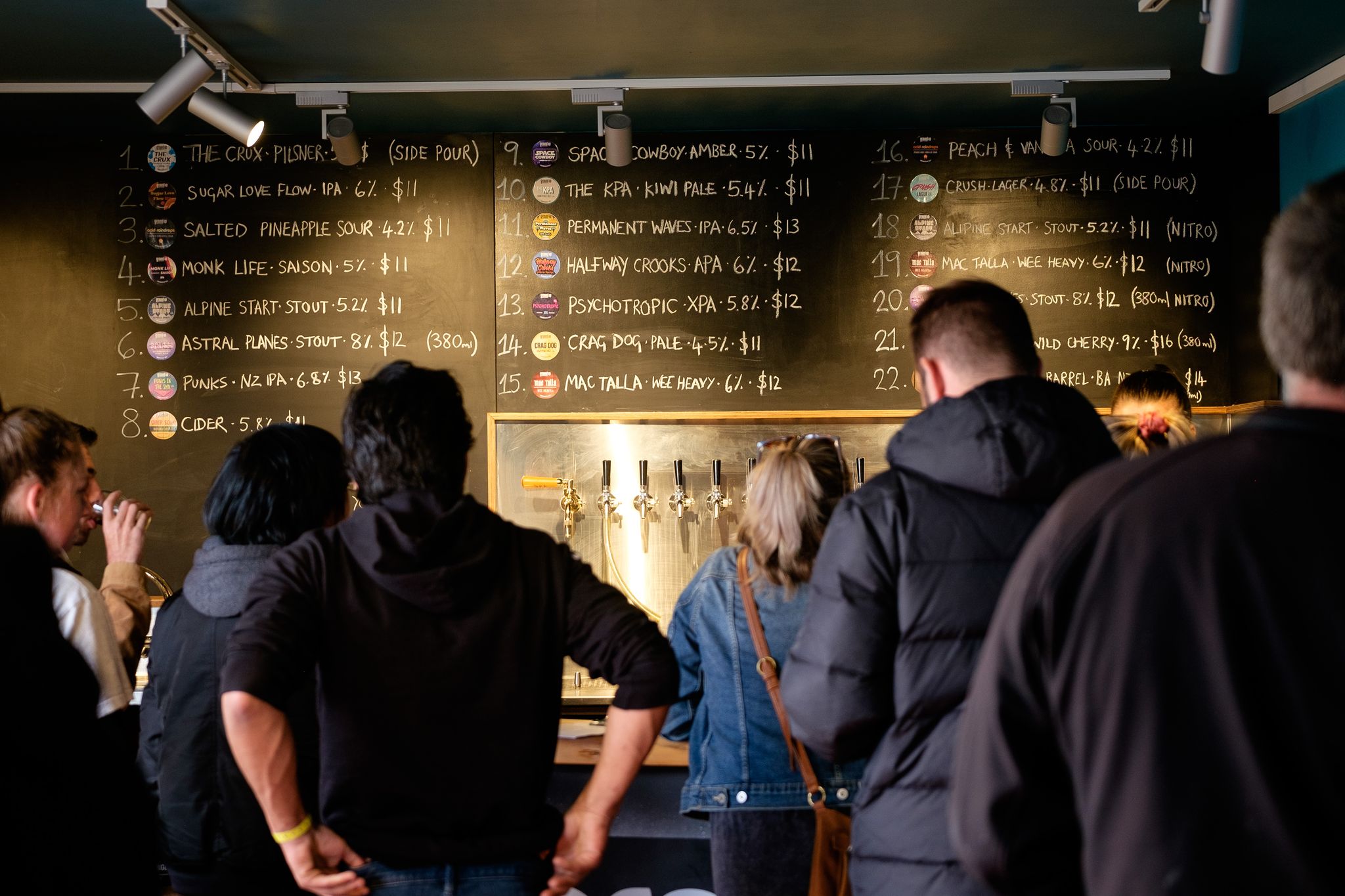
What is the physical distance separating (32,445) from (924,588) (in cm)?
173

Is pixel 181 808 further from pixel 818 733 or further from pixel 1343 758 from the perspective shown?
pixel 1343 758

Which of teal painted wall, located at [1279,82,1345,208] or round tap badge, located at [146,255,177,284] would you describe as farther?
round tap badge, located at [146,255,177,284]

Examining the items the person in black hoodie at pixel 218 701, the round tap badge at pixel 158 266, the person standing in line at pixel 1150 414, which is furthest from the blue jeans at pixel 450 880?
the round tap badge at pixel 158 266

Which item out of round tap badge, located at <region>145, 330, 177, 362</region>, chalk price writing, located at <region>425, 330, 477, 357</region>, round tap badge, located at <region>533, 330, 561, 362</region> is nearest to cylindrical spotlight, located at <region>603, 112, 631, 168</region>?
round tap badge, located at <region>533, 330, 561, 362</region>

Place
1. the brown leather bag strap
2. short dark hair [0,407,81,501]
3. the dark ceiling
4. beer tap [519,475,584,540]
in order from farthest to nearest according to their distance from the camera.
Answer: beer tap [519,475,584,540] < the dark ceiling < short dark hair [0,407,81,501] < the brown leather bag strap

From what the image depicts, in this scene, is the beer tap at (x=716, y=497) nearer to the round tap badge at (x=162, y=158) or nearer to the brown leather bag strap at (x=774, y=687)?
the brown leather bag strap at (x=774, y=687)

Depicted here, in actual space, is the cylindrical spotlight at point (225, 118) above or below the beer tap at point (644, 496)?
above

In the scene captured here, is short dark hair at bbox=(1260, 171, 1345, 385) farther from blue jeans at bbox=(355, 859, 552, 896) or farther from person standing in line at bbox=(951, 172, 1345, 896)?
blue jeans at bbox=(355, 859, 552, 896)

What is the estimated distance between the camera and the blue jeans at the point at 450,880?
1.49m

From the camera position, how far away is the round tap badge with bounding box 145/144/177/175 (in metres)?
4.17

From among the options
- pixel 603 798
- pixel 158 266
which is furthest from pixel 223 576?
pixel 158 266

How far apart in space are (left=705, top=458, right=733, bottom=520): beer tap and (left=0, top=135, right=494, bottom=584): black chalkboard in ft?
2.88

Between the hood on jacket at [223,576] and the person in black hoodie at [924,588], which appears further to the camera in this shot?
the hood on jacket at [223,576]

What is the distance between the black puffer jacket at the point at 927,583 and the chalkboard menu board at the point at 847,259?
8.60 feet
